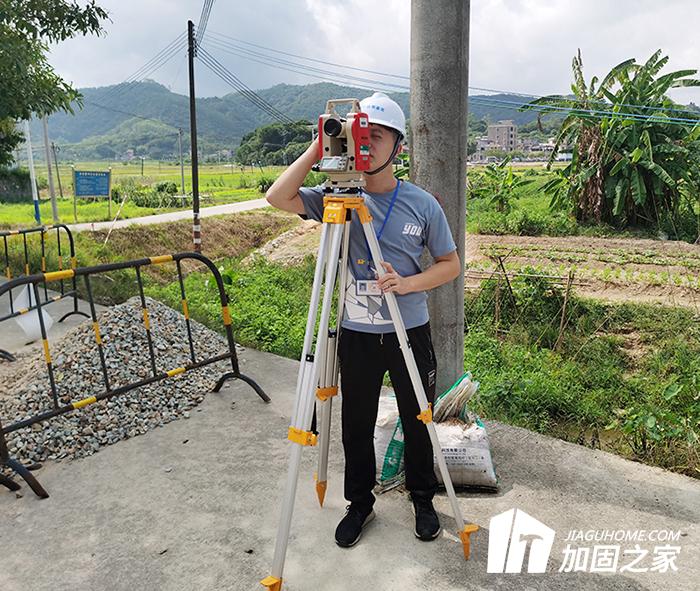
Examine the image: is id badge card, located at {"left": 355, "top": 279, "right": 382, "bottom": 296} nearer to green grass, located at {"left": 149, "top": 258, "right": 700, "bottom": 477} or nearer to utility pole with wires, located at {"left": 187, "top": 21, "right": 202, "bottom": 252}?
green grass, located at {"left": 149, "top": 258, "right": 700, "bottom": 477}

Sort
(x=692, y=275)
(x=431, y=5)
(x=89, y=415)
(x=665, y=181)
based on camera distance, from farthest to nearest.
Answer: (x=665, y=181)
(x=692, y=275)
(x=89, y=415)
(x=431, y=5)

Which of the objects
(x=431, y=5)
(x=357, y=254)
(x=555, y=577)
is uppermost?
(x=431, y=5)

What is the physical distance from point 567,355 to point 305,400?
5643 millimetres

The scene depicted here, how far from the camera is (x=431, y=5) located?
280 centimetres

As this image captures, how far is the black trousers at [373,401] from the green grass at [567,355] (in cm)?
146

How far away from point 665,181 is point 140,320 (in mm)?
12204

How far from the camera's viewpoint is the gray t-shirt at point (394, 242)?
2275 millimetres

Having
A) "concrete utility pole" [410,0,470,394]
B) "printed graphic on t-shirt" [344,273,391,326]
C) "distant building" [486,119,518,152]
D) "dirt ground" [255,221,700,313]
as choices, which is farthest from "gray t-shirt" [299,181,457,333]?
"distant building" [486,119,518,152]

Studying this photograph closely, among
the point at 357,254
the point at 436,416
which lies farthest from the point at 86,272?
the point at 436,416

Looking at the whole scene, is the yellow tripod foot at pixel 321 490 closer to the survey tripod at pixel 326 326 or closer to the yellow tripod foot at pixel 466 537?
the survey tripod at pixel 326 326

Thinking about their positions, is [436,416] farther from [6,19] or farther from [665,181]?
[665,181]

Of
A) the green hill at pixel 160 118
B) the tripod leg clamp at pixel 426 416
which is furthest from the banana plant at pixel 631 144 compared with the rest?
the green hill at pixel 160 118

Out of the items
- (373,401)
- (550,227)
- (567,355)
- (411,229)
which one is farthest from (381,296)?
(550,227)

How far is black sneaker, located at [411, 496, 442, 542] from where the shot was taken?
2477mm
